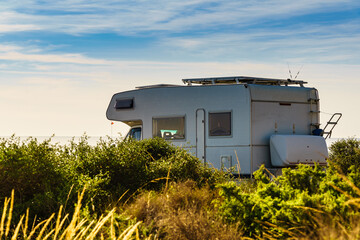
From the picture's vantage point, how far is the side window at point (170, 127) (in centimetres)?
1239

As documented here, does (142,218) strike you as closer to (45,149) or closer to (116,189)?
(116,189)

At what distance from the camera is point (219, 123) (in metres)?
12.0

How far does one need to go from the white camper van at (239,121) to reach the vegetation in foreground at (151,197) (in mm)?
2168

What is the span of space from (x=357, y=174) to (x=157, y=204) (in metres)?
2.58

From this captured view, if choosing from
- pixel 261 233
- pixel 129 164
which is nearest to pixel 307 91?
pixel 129 164

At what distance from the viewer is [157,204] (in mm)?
6750

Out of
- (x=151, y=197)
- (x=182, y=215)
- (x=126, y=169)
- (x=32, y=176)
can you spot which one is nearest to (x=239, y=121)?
(x=126, y=169)

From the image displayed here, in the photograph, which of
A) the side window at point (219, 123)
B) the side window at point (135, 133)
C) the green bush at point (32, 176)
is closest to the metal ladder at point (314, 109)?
the side window at point (219, 123)

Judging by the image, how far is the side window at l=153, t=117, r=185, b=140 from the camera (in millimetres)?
12391

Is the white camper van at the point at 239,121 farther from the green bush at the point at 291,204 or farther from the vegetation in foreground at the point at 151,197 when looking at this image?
the green bush at the point at 291,204

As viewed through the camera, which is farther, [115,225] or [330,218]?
[115,225]

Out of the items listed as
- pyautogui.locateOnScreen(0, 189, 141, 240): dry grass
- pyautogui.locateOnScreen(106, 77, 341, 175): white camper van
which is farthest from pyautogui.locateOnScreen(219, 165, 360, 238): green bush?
pyautogui.locateOnScreen(106, 77, 341, 175): white camper van

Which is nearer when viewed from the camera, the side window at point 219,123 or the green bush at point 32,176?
the green bush at point 32,176

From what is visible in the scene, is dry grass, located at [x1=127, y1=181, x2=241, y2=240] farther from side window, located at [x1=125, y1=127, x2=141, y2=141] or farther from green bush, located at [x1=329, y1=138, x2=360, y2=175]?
green bush, located at [x1=329, y1=138, x2=360, y2=175]
